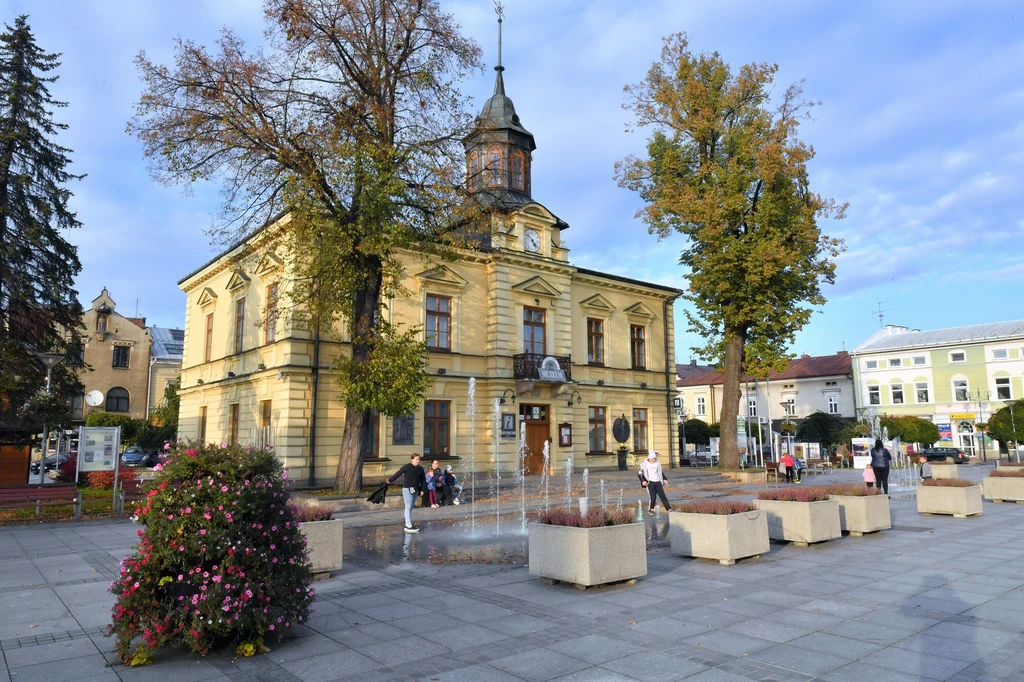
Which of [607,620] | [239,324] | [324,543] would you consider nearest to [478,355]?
[239,324]

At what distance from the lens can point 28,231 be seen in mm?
23984

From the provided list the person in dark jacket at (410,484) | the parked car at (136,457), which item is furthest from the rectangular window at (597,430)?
the parked car at (136,457)

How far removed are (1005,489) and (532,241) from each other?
65.2ft

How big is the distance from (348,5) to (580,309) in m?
18.3

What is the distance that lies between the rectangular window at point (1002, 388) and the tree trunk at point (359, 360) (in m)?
55.3

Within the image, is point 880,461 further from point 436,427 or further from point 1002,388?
point 1002,388

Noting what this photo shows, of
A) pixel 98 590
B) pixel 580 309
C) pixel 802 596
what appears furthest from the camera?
pixel 580 309

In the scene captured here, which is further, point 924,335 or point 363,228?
point 924,335

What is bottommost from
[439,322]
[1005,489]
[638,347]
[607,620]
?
[607,620]

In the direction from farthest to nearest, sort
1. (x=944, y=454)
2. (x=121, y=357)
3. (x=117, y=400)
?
(x=121, y=357) < (x=117, y=400) < (x=944, y=454)

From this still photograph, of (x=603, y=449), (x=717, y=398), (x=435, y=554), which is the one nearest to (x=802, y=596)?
(x=435, y=554)

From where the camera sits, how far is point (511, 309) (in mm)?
29953

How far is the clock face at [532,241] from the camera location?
31.0m

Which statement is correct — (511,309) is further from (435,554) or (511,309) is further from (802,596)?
(802,596)
